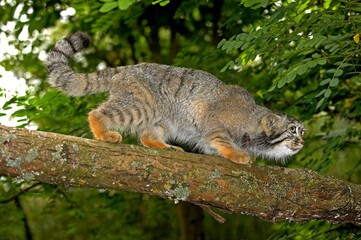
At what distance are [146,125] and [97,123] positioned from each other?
1.73 ft

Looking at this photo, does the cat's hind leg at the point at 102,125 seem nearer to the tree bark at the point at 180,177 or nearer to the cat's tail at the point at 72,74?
the cat's tail at the point at 72,74

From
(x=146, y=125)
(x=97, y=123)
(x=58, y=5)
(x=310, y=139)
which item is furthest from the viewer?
(x=58, y=5)

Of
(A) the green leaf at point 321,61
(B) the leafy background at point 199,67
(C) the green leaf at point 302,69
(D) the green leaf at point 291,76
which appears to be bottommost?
(B) the leafy background at point 199,67

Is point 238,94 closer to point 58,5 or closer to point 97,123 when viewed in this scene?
point 97,123

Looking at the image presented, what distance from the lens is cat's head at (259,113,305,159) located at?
13.9ft

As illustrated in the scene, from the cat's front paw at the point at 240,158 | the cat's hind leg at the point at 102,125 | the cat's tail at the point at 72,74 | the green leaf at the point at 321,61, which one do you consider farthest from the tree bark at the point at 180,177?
the cat's tail at the point at 72,74

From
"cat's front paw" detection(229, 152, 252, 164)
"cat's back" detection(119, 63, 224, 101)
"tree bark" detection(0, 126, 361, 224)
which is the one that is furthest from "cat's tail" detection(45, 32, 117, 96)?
"tree bark" detection(0, 126, 361, 224)

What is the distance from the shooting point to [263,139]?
14.2ft

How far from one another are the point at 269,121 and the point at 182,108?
27.7 inches

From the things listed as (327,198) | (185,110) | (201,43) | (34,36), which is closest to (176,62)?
(201,43)

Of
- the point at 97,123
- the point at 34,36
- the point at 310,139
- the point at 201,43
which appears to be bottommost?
the point at 310,139

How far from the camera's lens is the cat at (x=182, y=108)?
404cm

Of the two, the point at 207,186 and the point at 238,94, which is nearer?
the point at 207,186

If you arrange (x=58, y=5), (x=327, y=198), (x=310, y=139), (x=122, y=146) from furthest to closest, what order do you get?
(x=58, y=5) → (x=310, y=139) → (x=327, y=198) → (x=122, y=146)
